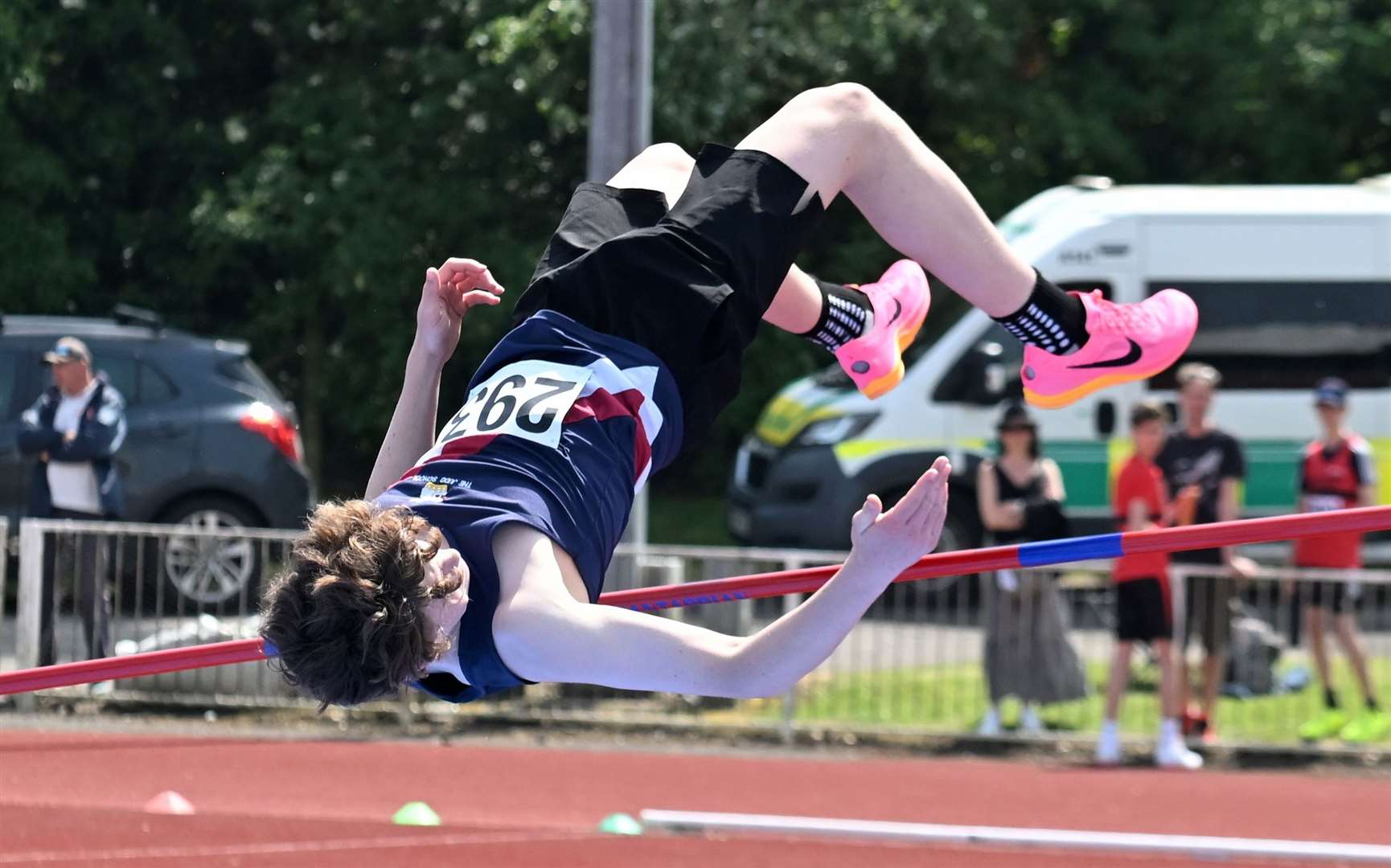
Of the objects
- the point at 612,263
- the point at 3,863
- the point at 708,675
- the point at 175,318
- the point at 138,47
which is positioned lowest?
the point at 3,863

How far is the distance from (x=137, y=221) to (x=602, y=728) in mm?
6384

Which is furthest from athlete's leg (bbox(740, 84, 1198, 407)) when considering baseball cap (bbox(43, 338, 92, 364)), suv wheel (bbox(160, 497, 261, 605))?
baseball cap (bbox(43, 338, 92, 364))

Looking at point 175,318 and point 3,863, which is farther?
point 175,318

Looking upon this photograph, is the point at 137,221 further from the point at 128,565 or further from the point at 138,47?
the point at 128,565

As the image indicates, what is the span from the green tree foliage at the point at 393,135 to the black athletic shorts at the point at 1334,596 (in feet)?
12.7

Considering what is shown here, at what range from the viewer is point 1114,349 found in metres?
4.48

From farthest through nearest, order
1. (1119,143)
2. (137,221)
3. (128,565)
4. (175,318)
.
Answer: (1119,143)
(175,318)
(137,221)
(128,565)

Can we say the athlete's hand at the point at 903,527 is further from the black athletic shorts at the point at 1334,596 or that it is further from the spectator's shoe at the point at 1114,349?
the black athletic shorts at the point at 1334,596

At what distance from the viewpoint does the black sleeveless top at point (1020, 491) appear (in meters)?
8.54

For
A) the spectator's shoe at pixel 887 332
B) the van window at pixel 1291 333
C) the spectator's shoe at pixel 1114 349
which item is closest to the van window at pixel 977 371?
the van window at pixel 1291 333

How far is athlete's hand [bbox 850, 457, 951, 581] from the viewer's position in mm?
3162

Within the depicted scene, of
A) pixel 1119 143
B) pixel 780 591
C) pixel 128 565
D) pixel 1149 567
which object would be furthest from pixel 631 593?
pixel 1119 143

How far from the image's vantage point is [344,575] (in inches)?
133

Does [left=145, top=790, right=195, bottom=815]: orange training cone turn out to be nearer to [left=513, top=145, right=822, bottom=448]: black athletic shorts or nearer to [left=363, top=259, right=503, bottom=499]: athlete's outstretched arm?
[left=363, top=259, right=503, bottom=499]: athlete's outstretched arm
